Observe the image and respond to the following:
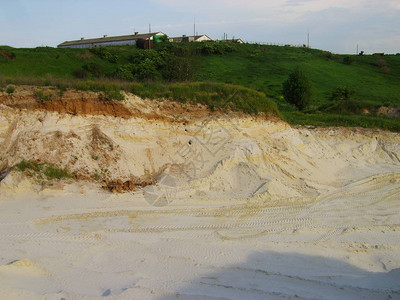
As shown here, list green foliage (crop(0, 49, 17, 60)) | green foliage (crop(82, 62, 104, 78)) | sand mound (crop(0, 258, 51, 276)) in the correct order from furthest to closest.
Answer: green foliage (crop(82, 62, 104, 78)), green foliage (crop(0, 49, 17, 60)), sand mound (crop(0, 258, 51, 276))

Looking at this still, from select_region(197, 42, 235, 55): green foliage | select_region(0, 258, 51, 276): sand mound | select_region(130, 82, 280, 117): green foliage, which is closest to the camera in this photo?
select_region(0, 258, 51, 276): sand mound

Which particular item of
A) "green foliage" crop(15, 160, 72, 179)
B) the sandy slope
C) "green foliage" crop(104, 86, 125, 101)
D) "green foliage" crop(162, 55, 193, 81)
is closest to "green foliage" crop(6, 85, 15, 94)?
the sandy slope

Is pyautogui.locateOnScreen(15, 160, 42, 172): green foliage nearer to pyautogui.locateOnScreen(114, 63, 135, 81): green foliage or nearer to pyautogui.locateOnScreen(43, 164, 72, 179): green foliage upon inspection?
pyautogui.locateOnScreen(43, 164, 72, 179): green foliage

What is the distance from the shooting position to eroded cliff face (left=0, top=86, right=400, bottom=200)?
1162 centimetres

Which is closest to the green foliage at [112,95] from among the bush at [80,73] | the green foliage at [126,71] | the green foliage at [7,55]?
the green foliage at [126,71]

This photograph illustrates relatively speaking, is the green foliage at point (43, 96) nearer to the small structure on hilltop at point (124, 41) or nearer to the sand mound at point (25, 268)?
the sand mound at point (25, 268)

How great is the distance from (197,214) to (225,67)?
40306 mm

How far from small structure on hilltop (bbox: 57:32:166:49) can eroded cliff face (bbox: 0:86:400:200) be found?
42427 mm

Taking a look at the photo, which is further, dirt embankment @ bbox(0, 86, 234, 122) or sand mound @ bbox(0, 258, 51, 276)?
dirt embankment @ bbox(0, 86, 234, 122)

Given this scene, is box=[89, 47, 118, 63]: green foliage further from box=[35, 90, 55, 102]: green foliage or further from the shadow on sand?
the shadow on sand

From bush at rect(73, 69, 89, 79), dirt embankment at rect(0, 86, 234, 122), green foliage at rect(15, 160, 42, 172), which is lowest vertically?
green foliage at rect(15, 160, 42, 172)

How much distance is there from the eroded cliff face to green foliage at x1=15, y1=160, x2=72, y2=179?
7.8 inches

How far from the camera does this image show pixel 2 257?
770cm

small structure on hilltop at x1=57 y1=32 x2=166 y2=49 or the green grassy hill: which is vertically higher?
small structure on hilltop at x1=57 y1=32 x2=166 y2=49
